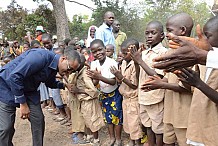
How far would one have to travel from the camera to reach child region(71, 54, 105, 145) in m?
3.69

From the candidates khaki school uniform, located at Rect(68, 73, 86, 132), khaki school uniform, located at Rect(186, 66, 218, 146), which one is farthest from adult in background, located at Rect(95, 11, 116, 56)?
khaki school uniform, located at Rect(186, 66, 218, 146)

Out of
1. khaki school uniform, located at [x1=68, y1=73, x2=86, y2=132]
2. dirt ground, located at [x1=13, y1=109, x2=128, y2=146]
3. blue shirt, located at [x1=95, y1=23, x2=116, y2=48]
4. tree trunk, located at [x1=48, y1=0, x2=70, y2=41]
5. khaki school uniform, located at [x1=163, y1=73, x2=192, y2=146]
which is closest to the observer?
khaki school uniform, located at [x1=163, y1=73, x2=192, y2=146]

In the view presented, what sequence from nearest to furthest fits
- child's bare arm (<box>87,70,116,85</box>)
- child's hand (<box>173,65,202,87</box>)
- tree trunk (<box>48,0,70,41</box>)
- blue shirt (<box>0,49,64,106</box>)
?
child's hand (<box>173,65,202,87</box>)
blue shirt (<box>0,49,64,106</box>)
child's bare arm (<box>87,70,116,85</box>)
tree trunk (<box>48,0,70,41</box>)

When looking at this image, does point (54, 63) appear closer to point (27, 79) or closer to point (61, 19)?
point (27, 79)

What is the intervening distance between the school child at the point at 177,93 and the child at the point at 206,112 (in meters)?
0.38

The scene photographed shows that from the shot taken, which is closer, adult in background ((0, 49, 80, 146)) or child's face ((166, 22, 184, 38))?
child's face ((166, 22, 184, 38))

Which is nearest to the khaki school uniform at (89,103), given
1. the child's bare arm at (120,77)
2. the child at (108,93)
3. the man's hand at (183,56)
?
the child at (108,93)

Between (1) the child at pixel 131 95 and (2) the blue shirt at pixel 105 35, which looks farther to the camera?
(2) the blue shirt at pixel 105 35

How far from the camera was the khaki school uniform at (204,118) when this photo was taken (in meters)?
1.77

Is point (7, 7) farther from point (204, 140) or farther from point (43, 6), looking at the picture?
point (204, 140)

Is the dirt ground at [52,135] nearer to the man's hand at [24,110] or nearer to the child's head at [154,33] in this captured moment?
the man's hand at [24,110]

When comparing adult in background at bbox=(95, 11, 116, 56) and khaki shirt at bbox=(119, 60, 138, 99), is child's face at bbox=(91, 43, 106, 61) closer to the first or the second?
khaki shirt at bbox=(119, 60, 138, 99)

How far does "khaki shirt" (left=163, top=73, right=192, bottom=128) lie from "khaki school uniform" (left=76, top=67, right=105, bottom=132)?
1.37 meters

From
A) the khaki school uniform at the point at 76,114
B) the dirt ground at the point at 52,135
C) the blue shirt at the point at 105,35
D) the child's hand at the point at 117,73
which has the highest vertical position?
the blue shirt at the point at 105,35
